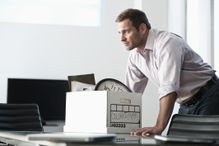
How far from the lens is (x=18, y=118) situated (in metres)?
2.73

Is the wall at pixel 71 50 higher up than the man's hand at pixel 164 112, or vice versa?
the wall at pixel 71 50

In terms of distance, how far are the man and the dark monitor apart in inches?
89.8

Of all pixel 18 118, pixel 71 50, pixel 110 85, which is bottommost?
pixel 18 118

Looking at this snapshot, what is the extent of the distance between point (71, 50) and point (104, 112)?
131 inches

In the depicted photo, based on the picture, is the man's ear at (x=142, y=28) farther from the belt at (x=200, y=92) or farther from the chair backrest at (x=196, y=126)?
the chair backrest at (x=196, y=126)

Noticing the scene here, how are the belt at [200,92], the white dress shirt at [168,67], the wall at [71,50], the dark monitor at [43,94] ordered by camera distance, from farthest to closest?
1. the wall at [71,50]
2. the dark monitor at [43,94]
3. the belt at [200,92]
4. the white dress shirt at [168,67]

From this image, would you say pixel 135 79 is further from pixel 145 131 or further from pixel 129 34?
pixel 145 131

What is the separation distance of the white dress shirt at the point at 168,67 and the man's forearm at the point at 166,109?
0.09ft

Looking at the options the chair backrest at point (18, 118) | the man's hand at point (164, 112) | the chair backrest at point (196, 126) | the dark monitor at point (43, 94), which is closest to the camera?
the chair backrest at point (196, 126)

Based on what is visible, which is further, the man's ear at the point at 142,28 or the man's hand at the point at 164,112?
the man's ear at the point at 142,28

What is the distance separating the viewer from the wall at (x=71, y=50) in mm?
4863

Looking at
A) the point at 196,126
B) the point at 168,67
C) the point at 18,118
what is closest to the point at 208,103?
the point at 168,67

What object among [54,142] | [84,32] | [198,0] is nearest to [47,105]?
[84,32]

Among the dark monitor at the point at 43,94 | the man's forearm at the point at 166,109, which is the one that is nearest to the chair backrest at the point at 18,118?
the man's forearm at the point at 166,109
